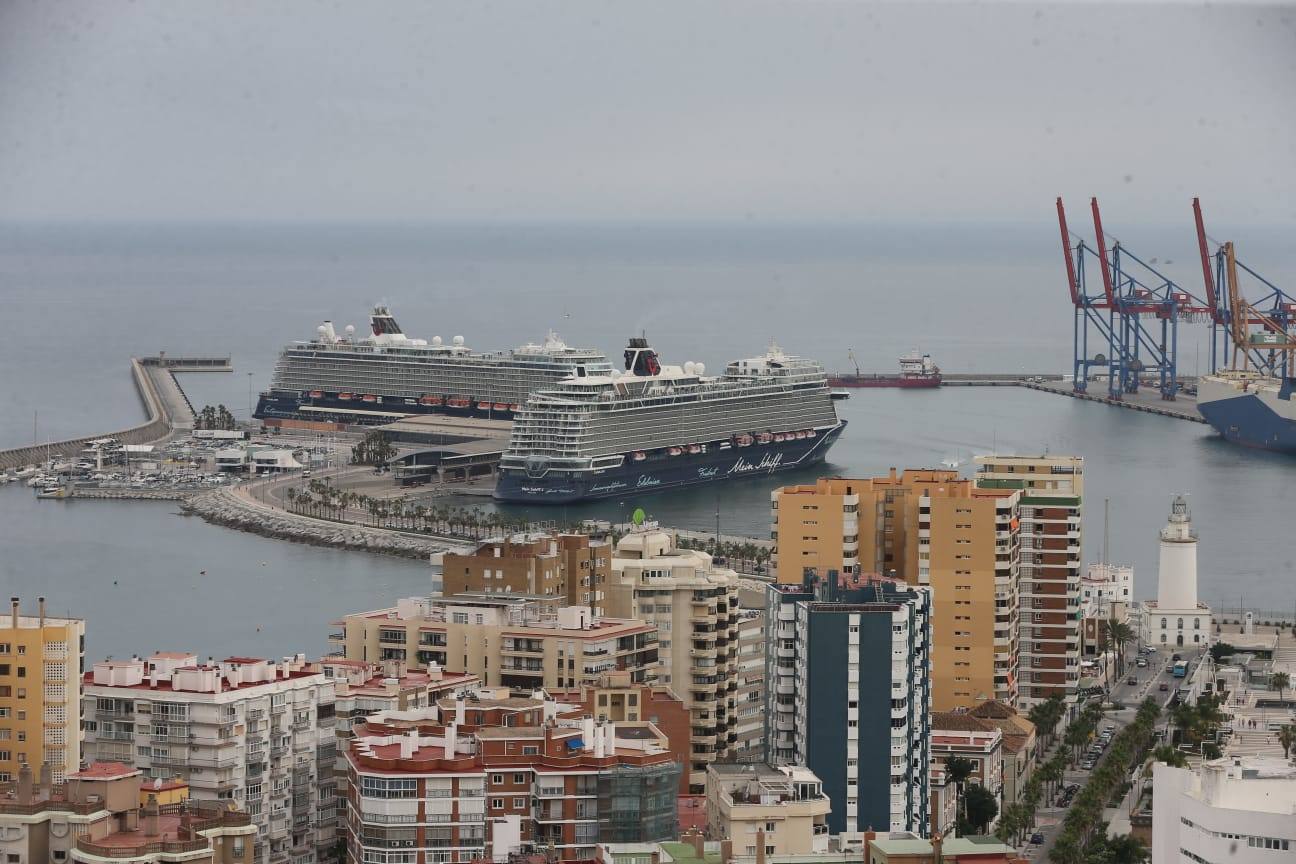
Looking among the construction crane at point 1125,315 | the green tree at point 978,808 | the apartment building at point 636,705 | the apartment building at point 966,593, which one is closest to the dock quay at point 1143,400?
the construction crane at point 1125,315

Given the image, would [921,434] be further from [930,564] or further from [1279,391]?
[930,564]

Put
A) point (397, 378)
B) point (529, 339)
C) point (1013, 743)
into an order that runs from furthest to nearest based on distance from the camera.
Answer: point (529, 339), point (397, 378), point (1013, 743)

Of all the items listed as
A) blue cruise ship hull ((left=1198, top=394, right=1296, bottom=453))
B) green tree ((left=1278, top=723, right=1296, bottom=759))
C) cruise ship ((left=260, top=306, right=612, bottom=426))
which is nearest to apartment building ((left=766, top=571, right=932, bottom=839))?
green tree ((left=1278, top=723, right=1296, bottom=759))

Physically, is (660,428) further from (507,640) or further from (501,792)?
(501,792)

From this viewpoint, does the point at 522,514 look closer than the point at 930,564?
No

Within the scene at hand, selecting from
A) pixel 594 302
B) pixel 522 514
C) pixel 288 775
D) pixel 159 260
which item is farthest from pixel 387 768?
pixel 159 260

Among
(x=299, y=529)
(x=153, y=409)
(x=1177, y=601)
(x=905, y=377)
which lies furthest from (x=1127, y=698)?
(x=905, y=377)

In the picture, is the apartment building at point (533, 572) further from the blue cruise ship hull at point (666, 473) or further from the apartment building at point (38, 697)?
the blue cruise ship hull at point (666, 473)
